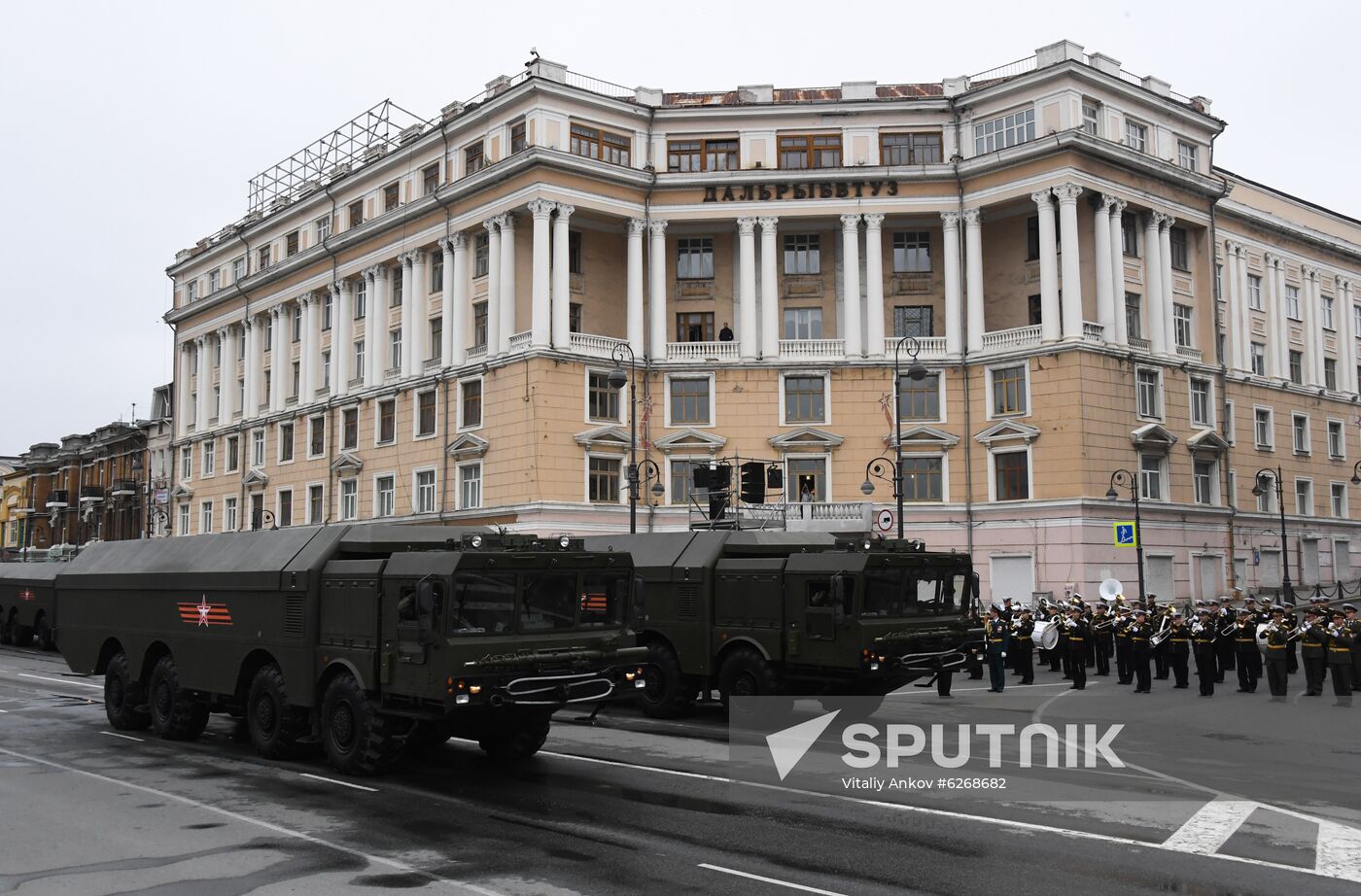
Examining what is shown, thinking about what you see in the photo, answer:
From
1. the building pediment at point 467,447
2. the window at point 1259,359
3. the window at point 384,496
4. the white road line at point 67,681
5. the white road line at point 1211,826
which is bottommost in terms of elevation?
the white road line at point 67,681

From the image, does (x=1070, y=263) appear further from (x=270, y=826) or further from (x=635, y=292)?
(x=270, y=826)

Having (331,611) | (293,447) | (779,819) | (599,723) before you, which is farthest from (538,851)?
(293,447)

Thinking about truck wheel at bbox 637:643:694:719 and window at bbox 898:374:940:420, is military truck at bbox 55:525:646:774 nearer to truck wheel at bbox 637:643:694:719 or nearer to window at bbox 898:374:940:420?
truck wheel at bbox 637:643:694:719

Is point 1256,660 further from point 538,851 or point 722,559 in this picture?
point 538,851

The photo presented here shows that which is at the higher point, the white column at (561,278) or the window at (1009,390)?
the white column at (561,278)

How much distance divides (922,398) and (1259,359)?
2078 centimetres

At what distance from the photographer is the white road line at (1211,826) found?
1064cm

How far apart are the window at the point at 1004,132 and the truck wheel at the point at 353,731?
1574 inches

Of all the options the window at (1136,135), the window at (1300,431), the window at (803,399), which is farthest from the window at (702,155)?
the window at (1300,431)

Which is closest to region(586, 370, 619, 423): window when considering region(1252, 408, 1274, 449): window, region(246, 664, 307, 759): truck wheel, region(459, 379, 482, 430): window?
region(459, 379, 482, 430): window

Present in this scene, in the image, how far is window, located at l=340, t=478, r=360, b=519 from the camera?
190 ft

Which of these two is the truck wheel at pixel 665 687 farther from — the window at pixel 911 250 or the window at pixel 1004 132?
the window at pixel 911 250

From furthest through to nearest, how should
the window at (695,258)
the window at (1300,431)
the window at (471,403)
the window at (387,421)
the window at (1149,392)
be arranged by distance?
the window at (1300,431)
the window at (387,421)
the window at (695,258)
the window at (471,403)
the window at (1149,392)

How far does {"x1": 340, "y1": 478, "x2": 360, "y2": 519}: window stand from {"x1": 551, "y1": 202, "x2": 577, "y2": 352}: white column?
16502mm
